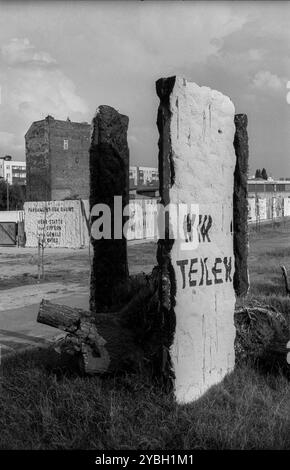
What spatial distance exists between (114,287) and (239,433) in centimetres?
292

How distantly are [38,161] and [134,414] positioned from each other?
36.7 meters

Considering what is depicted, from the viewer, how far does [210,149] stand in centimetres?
424

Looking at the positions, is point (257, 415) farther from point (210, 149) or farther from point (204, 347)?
point (210, 149)

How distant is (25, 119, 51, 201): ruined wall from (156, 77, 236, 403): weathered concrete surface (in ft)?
112

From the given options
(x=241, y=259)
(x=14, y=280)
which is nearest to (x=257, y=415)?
(x=241, y=259)

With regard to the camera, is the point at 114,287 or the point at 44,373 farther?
the point at 114,287

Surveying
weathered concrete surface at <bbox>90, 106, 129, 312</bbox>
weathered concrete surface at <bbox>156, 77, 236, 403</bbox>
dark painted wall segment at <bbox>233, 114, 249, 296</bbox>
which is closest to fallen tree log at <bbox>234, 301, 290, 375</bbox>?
weathered concrete surface at <bbox>156, 77, 236, 403</bbox>

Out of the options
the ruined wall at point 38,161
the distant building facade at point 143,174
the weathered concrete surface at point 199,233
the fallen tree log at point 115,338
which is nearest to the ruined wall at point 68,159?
the ruined wall at point 38,161

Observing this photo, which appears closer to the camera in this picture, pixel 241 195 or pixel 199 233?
pixel 199 233

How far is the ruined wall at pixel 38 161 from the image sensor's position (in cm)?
3816

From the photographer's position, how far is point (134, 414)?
3625 millimetres

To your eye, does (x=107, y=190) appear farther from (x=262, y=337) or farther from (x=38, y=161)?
(x=38, y=161)

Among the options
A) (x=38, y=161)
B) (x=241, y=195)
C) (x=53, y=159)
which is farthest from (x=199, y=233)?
(x=38, y=161)

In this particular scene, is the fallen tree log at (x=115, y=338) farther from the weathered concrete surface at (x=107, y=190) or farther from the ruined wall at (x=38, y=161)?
the ruined wall at (x=38, y=161)
